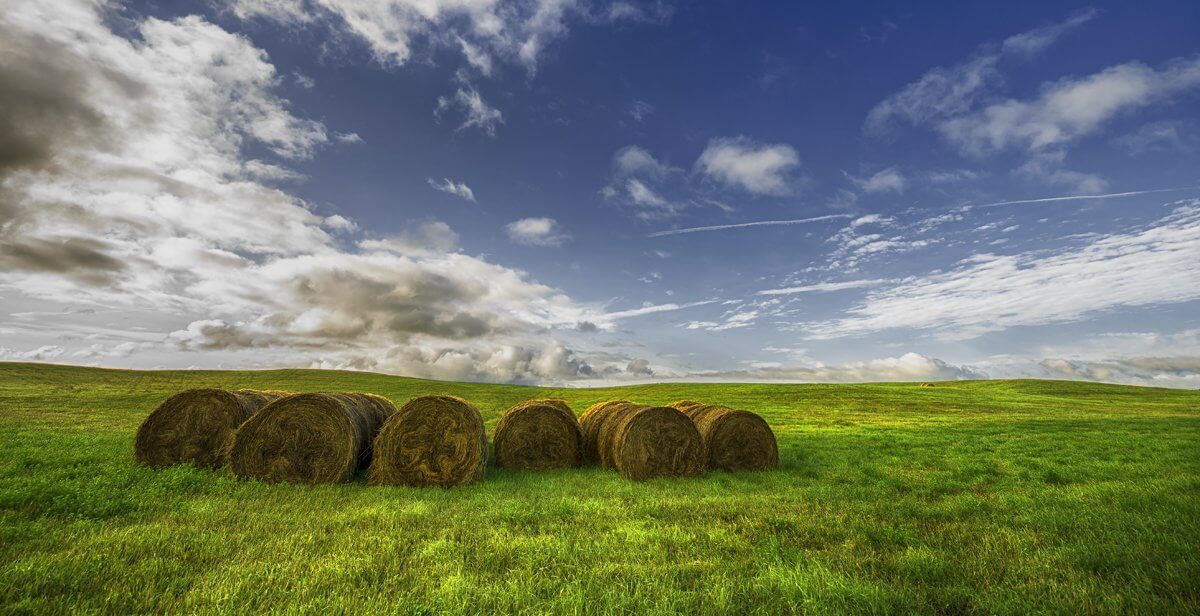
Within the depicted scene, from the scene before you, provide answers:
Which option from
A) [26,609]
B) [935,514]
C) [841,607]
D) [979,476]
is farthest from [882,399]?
[26,609]

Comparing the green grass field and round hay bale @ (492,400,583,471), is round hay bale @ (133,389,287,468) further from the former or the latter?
round hay bale @ (492,400,583,471)

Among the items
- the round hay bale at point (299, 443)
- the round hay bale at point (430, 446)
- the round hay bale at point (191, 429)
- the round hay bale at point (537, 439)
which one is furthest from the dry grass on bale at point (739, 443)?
the round hay bale at point (191, 429)

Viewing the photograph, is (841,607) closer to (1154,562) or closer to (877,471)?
(1154,562)

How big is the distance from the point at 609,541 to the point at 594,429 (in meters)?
8.50

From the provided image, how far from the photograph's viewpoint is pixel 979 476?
11.7 metres

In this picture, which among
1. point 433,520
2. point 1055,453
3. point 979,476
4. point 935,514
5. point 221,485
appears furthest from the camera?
point 1055,453

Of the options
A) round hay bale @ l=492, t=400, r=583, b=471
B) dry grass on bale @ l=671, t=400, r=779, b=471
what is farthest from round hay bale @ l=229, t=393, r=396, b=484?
dry grass on bale @ l=671, t=400, r=779, b=471

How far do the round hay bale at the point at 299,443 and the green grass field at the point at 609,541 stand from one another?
53cm

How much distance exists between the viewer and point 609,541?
20.3 feet

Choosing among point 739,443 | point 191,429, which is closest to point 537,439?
point 739,443

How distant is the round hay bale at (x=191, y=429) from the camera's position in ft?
38.7

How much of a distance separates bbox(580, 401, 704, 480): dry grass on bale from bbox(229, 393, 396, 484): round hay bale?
6020mm

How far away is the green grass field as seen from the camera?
4617 millimetres

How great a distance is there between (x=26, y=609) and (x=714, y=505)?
7.92 m
